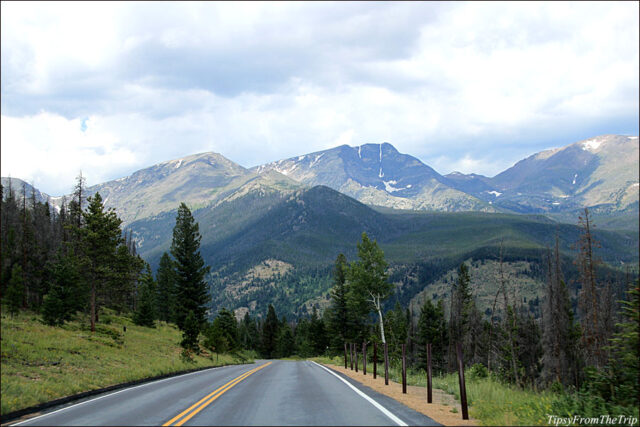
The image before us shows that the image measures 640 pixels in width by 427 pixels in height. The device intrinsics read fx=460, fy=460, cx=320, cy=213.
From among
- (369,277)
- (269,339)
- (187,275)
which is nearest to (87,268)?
(187,275)

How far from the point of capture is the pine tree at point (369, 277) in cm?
5359

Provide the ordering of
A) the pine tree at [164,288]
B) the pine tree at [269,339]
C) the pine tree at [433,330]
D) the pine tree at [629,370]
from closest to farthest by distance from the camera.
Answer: the pine tree at [629,370] < the pine tree at [433,330] < the pine tree at [164,288] < the pine tree at [269,339]

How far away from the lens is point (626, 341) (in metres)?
13.3

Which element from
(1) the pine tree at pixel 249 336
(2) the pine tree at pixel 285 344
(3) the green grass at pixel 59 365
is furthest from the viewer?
(1) the pine tree at pixel 249 336

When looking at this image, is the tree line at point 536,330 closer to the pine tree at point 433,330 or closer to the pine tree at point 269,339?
the pine tree at point 433,330

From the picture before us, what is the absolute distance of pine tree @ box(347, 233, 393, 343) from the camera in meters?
53.6

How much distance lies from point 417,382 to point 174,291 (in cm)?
4334

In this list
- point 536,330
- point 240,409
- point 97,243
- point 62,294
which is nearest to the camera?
point 240,409

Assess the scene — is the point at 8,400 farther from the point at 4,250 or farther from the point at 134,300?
the point at 134,300

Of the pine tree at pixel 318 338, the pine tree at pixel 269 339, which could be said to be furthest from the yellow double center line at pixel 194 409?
the pine tree at pixel 269 339

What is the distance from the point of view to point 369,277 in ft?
175

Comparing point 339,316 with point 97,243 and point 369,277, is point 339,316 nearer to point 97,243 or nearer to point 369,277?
point 369,277

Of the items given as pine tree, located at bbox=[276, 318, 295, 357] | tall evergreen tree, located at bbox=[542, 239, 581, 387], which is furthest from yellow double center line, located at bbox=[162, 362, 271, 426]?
pine tree, located at bbox=[276, 318, 295, 357]

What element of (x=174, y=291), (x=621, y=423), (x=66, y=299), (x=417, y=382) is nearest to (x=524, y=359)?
(x=174, y=291)
